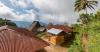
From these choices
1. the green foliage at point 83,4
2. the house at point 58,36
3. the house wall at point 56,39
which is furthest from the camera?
the green foliage at point 83,4

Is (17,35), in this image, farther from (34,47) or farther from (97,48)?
(97,48)

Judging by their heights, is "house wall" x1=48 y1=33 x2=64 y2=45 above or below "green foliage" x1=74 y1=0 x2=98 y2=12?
below

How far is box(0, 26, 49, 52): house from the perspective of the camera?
1170 centimetres

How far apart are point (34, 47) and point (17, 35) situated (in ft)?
4.55

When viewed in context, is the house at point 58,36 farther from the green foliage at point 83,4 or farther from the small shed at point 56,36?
the green foliage at point 83,4

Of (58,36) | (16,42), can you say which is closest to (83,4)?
(58,36)

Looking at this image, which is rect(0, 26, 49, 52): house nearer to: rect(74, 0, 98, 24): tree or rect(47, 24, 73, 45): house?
rect(47, 24, 73, 45): house

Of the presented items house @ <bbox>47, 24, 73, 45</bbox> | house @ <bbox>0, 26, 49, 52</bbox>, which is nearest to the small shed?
house @ <bbox>47, 24, 73, 45</bbox>

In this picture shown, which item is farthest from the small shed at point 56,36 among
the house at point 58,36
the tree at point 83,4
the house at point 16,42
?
the house at point 16,42

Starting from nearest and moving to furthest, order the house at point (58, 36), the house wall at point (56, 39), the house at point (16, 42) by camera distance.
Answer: the house at point (16, 42) < the house wall at point (56, 39) < the house at point (58, 36)

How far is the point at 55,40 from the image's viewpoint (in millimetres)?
36219

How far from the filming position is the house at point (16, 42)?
461 inches

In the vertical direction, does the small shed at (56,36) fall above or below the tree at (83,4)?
below

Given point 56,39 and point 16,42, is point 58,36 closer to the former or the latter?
point 56,39
